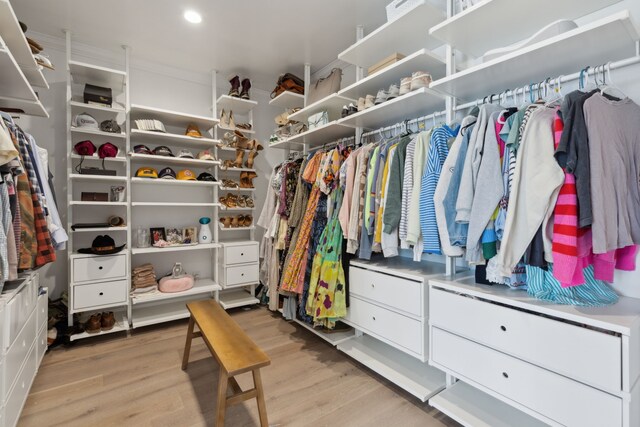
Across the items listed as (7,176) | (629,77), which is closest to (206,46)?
(7,176)

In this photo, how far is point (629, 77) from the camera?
1.33 meters

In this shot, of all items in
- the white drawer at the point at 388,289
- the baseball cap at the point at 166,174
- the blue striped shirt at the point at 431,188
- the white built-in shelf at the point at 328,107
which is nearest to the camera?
the blue striped shirt at the point at 431,188

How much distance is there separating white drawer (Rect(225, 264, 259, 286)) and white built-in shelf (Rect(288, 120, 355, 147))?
4.70 feet

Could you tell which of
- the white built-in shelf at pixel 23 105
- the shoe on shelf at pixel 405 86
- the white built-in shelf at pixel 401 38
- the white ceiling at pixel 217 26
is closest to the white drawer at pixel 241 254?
the white built-in shelf at pixel 23 105

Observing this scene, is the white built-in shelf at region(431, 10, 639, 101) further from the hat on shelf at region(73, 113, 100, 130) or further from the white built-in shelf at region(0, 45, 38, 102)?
the hat on shelf at region(73, 113, 100, 130)

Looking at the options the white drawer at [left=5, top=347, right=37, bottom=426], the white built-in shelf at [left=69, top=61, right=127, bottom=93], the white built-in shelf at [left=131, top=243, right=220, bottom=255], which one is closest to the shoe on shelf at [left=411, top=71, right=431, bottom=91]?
the white built-in shelf at [left=131, top=243, right=220, bottom=255]

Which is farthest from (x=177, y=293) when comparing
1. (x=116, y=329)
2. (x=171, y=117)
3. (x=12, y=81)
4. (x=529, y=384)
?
(x=529, y=384)

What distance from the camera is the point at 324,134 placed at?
2711mm

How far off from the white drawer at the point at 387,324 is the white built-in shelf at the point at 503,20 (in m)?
1.60

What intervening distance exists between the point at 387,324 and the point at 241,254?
1.85 m

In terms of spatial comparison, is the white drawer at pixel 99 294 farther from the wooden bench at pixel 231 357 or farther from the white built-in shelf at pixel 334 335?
the white built-in shelf at pixel 334 335

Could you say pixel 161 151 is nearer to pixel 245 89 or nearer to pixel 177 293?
pixel 245 89

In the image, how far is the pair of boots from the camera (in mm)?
3289

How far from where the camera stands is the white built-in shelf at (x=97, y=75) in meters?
2.50
